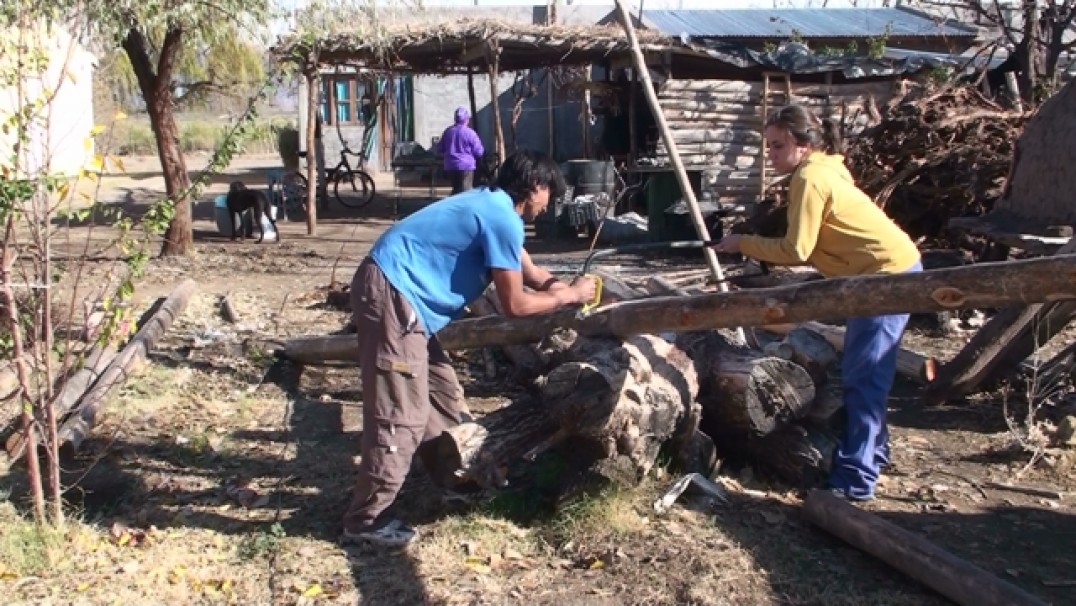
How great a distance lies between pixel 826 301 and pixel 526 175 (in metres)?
1.25

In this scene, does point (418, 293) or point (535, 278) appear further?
point (535, 278)

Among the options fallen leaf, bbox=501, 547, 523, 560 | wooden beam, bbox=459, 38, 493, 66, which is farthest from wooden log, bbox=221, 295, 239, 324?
wooden beam, bbox=459, 38, 493, 66

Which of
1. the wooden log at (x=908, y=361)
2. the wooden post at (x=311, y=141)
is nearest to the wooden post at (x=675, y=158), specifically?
the wooden log at (x=908, y=361)

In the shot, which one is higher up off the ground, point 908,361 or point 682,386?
point 682,386

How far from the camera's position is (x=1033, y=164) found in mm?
7938

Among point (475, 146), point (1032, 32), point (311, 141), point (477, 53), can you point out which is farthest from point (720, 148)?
point (311, 141)

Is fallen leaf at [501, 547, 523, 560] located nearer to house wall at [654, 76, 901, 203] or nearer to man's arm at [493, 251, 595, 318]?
man's arm at [493, 251, 595, 318]

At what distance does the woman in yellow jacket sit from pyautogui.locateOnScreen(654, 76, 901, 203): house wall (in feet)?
36.7

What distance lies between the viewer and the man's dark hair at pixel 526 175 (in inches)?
166

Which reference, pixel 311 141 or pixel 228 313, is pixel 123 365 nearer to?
pixel 228 313

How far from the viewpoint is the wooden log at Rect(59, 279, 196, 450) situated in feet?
18.1

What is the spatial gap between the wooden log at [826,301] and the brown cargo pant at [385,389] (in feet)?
2.57

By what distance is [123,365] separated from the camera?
6.82m

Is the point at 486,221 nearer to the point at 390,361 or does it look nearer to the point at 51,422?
the point at 390,361
